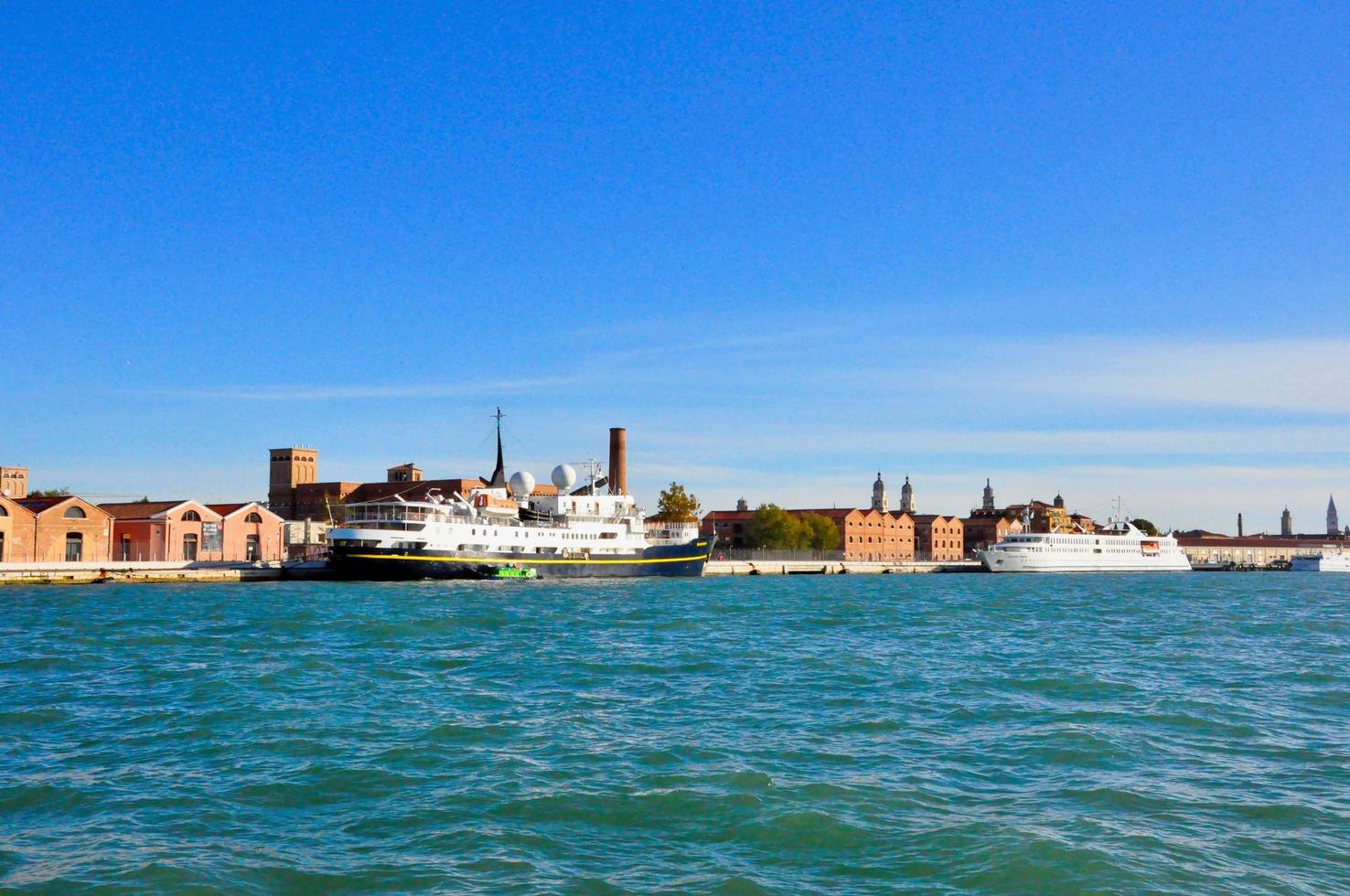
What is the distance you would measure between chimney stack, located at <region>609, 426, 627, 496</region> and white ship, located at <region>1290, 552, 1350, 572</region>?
295 feet

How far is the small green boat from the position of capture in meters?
62.6

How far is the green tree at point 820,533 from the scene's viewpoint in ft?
368

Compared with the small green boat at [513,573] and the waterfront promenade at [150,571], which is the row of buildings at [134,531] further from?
the small green boat at [513,573]

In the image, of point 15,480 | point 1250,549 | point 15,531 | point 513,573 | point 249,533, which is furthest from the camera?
point 1250,549

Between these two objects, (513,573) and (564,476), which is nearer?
(513,573)

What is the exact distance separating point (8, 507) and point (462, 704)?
5208 centimetres

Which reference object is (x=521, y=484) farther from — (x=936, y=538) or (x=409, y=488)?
(x=936, y=538)

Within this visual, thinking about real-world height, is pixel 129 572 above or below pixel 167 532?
below

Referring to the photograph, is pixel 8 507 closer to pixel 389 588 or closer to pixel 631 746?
pixel 389 588

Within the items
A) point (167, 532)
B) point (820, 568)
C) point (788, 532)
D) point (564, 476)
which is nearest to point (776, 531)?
point (788, 532)

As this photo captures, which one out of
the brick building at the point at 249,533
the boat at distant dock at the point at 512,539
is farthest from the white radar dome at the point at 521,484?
the brick building at the point at 249,533

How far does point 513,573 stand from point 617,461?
2607 centimetres

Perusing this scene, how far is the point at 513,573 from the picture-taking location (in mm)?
A: 63500

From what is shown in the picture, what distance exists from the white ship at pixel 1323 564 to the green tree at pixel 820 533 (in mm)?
60620
